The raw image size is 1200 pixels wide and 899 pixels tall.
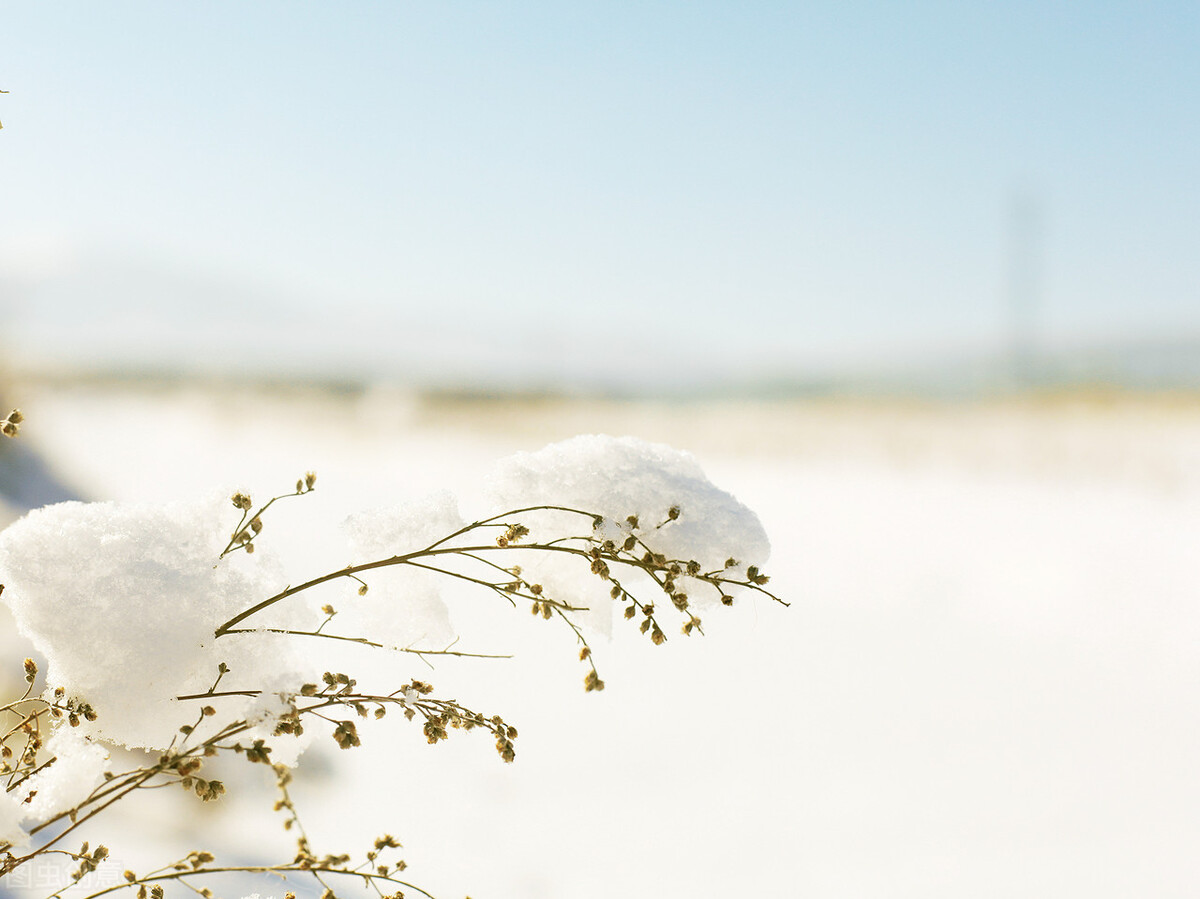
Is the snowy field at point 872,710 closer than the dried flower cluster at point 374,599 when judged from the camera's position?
No

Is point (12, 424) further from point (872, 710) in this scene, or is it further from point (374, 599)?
point (872, 710)

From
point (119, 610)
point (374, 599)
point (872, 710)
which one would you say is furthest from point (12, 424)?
point (872, 710)

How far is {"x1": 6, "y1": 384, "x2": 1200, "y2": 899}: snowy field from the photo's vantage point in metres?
3.32

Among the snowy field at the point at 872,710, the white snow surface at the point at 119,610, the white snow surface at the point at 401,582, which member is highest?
the snowy field at the point at 872,710

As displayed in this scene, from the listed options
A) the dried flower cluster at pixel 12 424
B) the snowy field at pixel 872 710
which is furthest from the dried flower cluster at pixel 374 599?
the snowy field at pixel 872 710

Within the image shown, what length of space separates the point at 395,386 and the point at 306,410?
1.39 meters

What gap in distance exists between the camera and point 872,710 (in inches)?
182

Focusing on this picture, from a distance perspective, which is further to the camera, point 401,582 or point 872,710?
point 872,710

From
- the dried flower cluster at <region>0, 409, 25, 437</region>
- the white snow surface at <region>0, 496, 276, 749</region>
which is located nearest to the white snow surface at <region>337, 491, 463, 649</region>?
the white snow surface at <region>0, 496, 276, 749</region>

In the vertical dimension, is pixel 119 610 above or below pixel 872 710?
below

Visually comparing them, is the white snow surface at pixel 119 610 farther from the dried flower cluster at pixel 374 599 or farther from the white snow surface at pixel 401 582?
the white snow surface at pixel 401 582

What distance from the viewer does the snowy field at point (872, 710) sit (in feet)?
10.9

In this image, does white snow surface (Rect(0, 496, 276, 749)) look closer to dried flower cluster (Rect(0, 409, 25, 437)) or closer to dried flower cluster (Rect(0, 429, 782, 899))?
dried flower cluster (Rect(0, 429, 782, 899))

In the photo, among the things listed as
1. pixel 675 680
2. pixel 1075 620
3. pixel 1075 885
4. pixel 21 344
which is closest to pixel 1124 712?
pixel 1075 620
